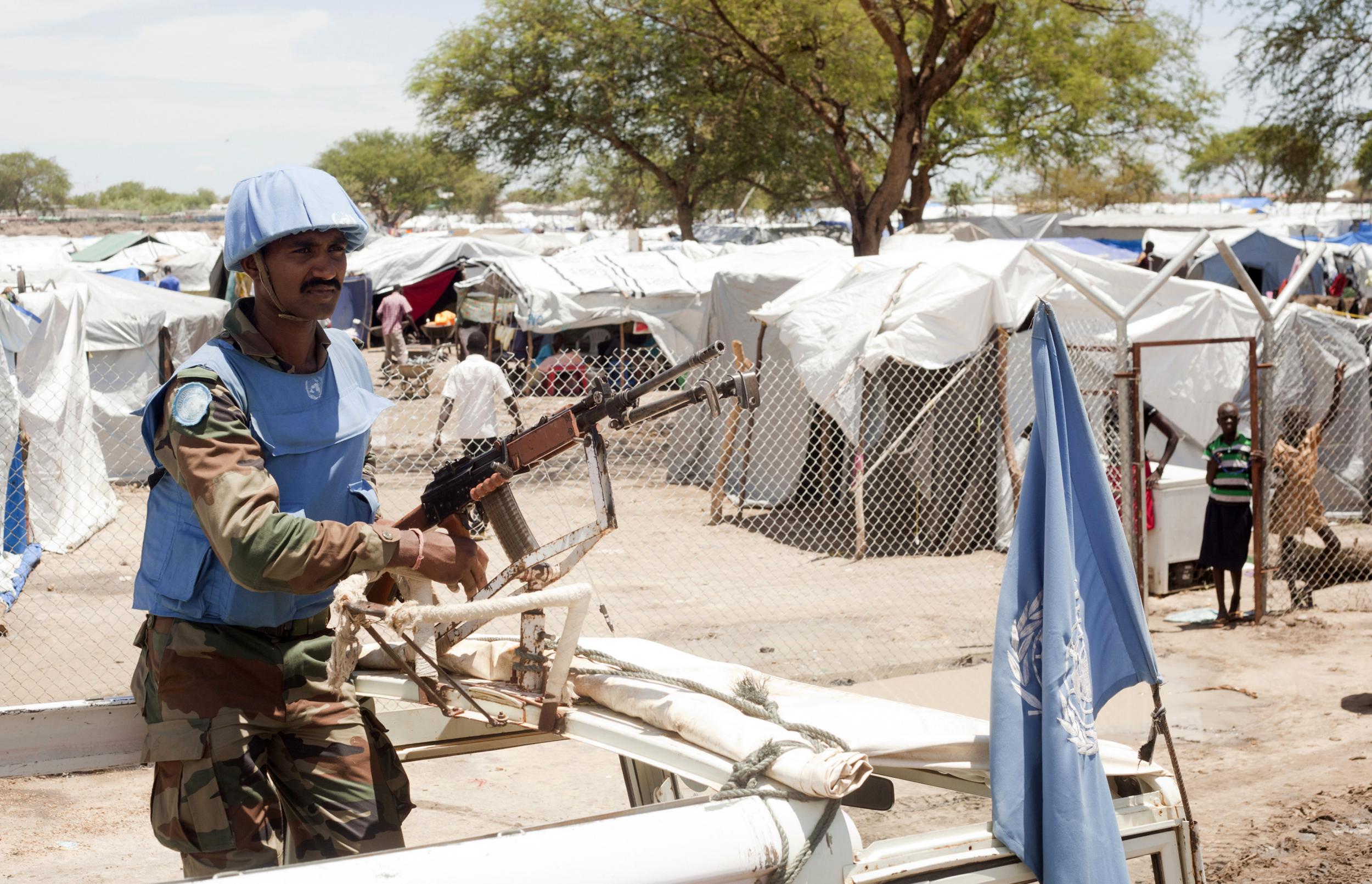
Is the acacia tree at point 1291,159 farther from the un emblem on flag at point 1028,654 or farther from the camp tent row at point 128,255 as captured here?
the camp tent row at point 128,255

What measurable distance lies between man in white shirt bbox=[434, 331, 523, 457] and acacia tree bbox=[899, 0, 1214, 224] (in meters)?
13.4

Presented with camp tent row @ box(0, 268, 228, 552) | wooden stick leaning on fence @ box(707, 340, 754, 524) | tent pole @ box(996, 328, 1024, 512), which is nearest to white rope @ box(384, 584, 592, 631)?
camp tent row @ box(0, 268, 228, 552)

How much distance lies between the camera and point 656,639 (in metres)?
7.38

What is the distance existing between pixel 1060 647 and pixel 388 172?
65.5 m

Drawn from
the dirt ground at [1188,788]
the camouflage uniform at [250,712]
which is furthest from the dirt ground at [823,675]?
the camouflage uniform at [250,712]

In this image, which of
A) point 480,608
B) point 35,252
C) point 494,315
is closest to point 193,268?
point 35,252

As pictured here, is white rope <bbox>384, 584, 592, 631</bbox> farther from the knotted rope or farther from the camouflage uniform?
the knotted rope

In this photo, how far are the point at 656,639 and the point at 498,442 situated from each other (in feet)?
15.8

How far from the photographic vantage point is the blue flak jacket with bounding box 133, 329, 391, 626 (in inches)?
94.7

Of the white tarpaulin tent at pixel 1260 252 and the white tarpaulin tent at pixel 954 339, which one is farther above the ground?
the white tarpaulin tent at pixel 1260 252

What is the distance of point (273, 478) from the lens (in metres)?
2.40

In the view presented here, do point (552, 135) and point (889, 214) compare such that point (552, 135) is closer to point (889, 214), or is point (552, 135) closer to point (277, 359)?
point (889, 214)

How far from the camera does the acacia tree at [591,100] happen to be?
68.6 feet

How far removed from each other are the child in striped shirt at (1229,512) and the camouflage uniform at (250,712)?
6.76 m
